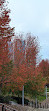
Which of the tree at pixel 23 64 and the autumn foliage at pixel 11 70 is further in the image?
the tree at pixel 23 64

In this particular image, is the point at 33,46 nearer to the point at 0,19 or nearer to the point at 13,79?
the point at 13,79

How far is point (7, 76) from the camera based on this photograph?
2361 centimetres

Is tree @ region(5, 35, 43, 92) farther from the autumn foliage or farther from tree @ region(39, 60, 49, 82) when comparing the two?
tree @ region(39, 60, 49, 82)

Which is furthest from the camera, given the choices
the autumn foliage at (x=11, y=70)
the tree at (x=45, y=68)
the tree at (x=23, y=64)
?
the tree at (x=45, y=68)

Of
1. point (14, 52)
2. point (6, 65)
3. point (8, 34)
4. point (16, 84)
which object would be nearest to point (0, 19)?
point (8, 34)

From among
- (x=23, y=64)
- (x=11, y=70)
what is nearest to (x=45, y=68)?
(x=23, y=64)

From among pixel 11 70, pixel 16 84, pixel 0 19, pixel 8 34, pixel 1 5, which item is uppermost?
pixel 1 5

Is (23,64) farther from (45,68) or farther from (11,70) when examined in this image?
(45,68)

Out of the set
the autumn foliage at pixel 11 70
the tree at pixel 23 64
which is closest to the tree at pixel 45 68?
the tree at pixel 23 64

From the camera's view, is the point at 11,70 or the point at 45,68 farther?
the point at 45,68

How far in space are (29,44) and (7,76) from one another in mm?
22638

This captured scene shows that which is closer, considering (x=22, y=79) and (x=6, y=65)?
(x=6, y=65)

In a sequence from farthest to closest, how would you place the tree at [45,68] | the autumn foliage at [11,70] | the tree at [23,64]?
the tree at [45,68], the tree at [23,64], the autumn foliage at [11,70]

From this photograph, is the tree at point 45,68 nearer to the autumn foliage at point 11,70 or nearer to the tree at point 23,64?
the tree at point 23,64
